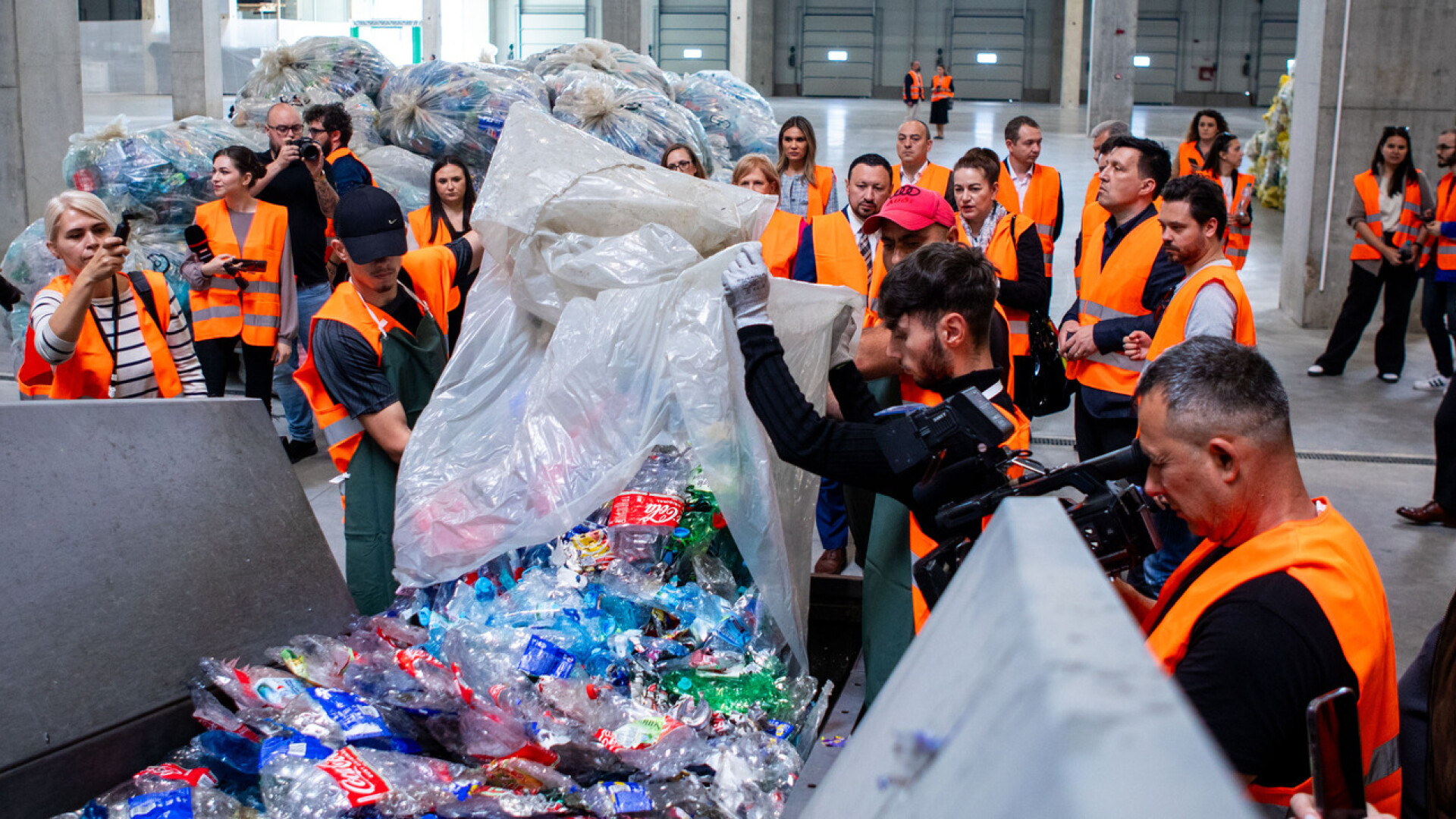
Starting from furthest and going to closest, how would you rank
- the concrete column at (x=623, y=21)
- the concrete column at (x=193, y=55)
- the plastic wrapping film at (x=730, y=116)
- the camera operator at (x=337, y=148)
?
1. the concrete column at (x=623, y=21)
2. the concrete column at (x=193, y=55)
3. the plastic wrapping film at (x=730, y=116)
4. the camera operator at (x=337, y=148)

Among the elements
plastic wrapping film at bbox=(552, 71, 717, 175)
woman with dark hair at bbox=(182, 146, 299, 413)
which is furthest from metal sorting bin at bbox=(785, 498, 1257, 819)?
plastic wrapping film at bbox=(552, 71, 717, 175)

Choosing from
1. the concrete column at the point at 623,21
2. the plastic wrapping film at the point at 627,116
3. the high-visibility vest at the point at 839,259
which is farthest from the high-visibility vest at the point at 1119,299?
the concrete column at the point at 623,21

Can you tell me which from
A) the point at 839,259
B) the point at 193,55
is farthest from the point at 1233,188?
the point at 193,55

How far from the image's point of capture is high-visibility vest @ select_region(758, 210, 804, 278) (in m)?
3.88

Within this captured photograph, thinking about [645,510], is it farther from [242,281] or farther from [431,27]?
[431,27]

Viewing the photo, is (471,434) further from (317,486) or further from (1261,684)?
(317,486)

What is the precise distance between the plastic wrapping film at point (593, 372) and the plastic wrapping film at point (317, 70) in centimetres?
555

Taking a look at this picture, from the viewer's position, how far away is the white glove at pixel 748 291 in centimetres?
207

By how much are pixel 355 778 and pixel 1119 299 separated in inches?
110

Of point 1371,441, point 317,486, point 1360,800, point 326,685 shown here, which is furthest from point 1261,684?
point 1371,441

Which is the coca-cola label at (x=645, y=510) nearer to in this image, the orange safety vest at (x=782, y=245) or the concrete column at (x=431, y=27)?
the orange safety vest at (x=782, y=245)

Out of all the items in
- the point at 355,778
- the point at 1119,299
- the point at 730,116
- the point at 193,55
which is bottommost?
the point at 355,778

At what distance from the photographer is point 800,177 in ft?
18.6

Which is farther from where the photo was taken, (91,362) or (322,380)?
(91,362)
